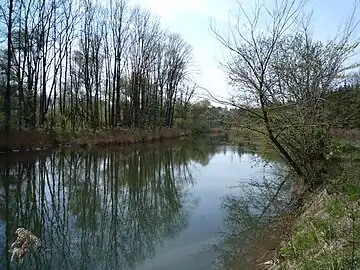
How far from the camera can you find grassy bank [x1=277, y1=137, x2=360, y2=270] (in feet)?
11.5

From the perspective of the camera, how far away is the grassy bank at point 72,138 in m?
19.0

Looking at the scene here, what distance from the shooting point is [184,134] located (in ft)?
150

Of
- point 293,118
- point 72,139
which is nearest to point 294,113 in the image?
point 293,118

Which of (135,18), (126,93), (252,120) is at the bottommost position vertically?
(252,120)

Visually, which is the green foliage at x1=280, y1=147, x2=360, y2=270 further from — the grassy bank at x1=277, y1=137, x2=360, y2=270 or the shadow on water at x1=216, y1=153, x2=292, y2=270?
the shadow on water at x1=216, y1=153, x2=292, y2=270

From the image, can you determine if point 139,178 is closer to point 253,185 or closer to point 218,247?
point 253,185

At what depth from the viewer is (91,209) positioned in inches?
363

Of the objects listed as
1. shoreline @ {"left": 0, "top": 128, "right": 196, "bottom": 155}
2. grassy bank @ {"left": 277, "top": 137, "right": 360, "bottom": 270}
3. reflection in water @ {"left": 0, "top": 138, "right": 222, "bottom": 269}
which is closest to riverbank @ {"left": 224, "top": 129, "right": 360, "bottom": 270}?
grassy bank @ {"left": 277, "top": 137, "right": 360, "bottom": 270}

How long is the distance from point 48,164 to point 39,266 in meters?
11.3

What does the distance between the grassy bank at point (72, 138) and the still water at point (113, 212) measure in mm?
2295

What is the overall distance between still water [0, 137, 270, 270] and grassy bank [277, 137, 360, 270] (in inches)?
67.7

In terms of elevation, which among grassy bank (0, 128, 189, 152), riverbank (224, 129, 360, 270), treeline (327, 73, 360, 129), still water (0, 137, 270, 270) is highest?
treeline (327, 73, 360, 129)

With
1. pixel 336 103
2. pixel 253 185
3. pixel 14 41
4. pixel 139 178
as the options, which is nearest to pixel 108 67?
pixel 14 41

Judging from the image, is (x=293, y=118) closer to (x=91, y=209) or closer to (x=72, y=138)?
(x=91, y=209)
